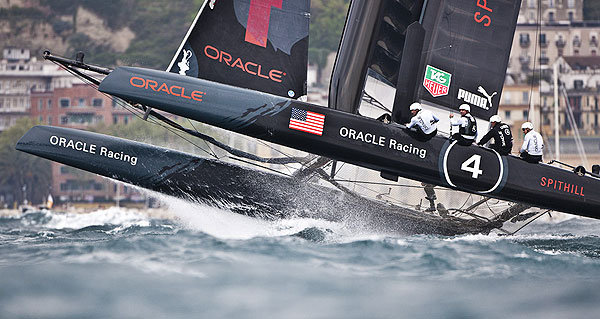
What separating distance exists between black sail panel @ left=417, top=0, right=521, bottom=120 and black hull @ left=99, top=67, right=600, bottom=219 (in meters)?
1.26

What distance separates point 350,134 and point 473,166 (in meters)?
1.12

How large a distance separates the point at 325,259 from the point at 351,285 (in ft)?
2.60

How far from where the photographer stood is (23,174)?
32281mm

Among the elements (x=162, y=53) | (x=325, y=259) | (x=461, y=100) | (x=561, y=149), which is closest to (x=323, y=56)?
(x=162, y=53)

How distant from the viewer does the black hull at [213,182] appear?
7070 mm

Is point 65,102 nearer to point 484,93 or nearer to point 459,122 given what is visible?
point 484,93

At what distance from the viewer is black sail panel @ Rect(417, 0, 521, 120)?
25.3ft

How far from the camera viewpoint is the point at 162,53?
31297 mm

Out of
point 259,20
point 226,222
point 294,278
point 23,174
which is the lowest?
point 23,174

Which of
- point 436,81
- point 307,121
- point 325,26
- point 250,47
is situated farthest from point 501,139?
point 325,26

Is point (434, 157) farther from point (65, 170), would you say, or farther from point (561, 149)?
point (65, 170)

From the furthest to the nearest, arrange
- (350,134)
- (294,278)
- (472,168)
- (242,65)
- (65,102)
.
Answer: (65,102) < (242,65) < (472,168) < (350,134) < (294,278)

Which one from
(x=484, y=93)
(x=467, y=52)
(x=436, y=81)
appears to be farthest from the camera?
(x=484, y=93)

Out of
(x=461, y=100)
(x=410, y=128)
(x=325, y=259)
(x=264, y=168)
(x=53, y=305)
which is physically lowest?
(x=53, y=305)
